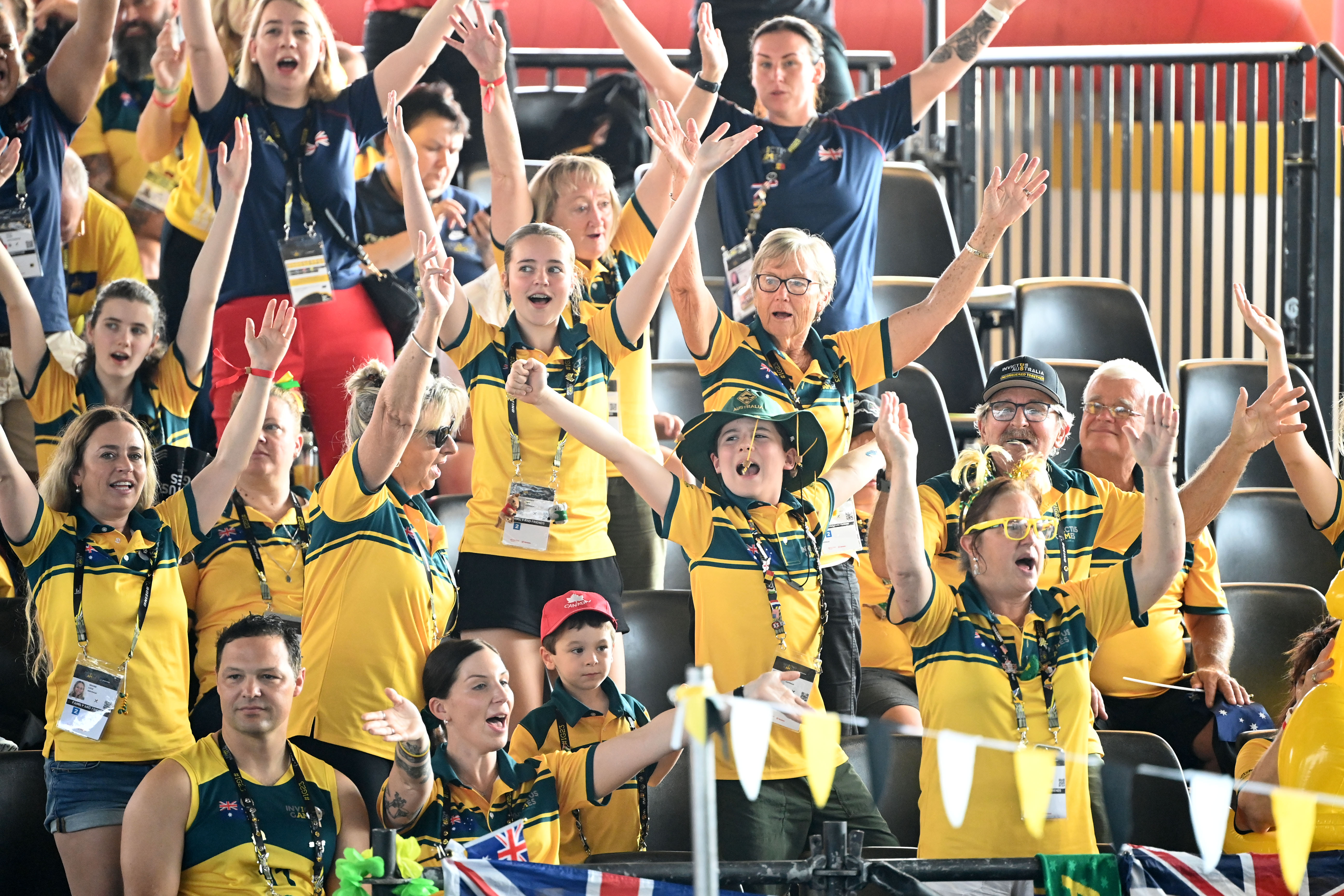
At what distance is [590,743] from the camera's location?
315cm

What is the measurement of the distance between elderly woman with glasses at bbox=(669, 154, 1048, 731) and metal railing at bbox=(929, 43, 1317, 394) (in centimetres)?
270

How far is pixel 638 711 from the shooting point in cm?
326

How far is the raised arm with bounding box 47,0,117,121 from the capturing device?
4027 mm

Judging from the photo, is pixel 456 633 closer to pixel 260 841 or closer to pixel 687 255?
pixel 260 841

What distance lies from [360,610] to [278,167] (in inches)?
59.3

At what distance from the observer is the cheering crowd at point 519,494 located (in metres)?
2.98

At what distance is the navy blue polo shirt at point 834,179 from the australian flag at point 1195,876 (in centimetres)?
226

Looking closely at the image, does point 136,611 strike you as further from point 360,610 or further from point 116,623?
point 360,610

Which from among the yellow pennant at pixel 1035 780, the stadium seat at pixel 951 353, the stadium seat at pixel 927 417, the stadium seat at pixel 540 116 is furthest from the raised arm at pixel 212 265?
the stadium seat at pixel 540 116

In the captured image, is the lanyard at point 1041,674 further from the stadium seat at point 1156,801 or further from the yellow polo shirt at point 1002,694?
the stadium seat at point 1156,801

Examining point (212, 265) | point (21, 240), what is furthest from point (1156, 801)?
point (21, 240)

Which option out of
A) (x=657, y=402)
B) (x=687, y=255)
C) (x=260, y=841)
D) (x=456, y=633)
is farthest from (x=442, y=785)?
(x=657, y=402)

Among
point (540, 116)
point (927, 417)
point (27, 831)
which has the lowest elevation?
point (27, 831)

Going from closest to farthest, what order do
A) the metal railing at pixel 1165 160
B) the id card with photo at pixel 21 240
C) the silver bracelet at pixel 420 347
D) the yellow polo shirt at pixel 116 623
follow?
the yellow polo shirt at pixel 116 623
the silver bracelet at pixel 420 347
the id card with photo at pixel 21 240
the metal railing at pixel 1165 160
